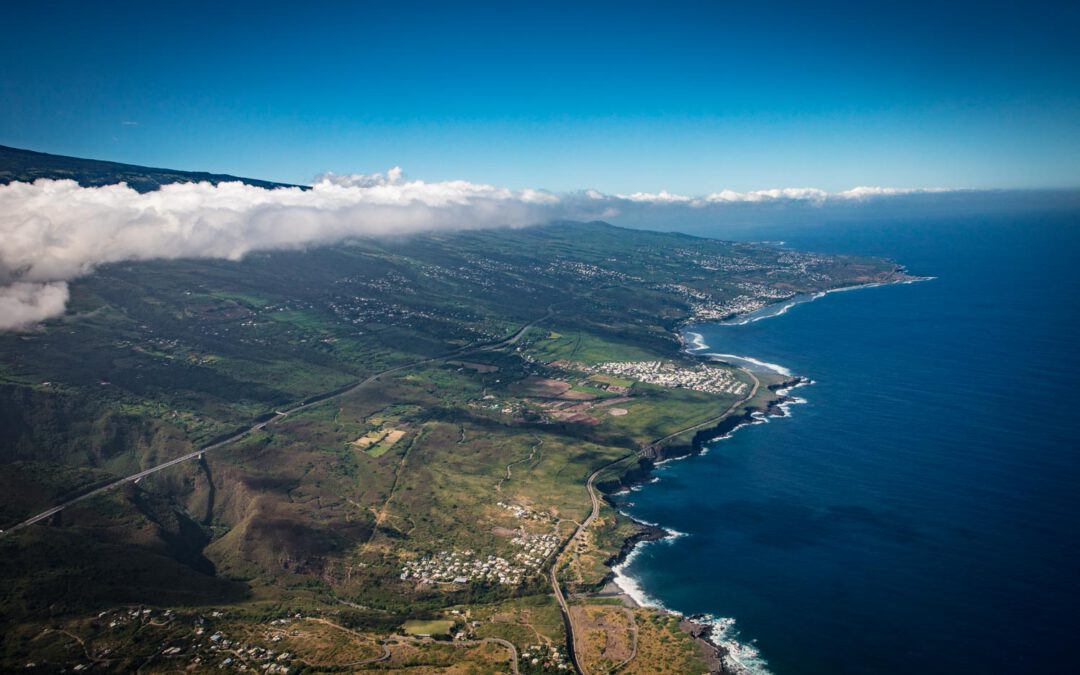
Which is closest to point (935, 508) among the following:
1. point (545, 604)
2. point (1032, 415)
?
point (1032, 415)

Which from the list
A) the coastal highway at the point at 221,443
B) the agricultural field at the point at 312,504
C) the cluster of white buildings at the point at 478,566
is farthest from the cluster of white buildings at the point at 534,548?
the coastal highway at the point at 221,443

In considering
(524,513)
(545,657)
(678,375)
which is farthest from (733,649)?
(678,375)

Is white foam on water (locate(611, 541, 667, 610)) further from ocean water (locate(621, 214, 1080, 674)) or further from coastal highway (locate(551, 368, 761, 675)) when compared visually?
coastal highway (locate(551, 368, 761, 675))

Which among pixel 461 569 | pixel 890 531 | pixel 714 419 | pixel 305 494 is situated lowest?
pixel 461 569

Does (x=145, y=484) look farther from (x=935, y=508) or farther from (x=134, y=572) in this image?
(x=935, y=508)

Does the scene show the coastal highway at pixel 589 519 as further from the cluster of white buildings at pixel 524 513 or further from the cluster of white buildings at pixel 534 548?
the cluster of white buildings at pixel 524 513

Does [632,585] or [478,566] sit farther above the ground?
[632,585]

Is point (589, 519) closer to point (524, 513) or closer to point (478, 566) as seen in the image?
point (524, 513)
